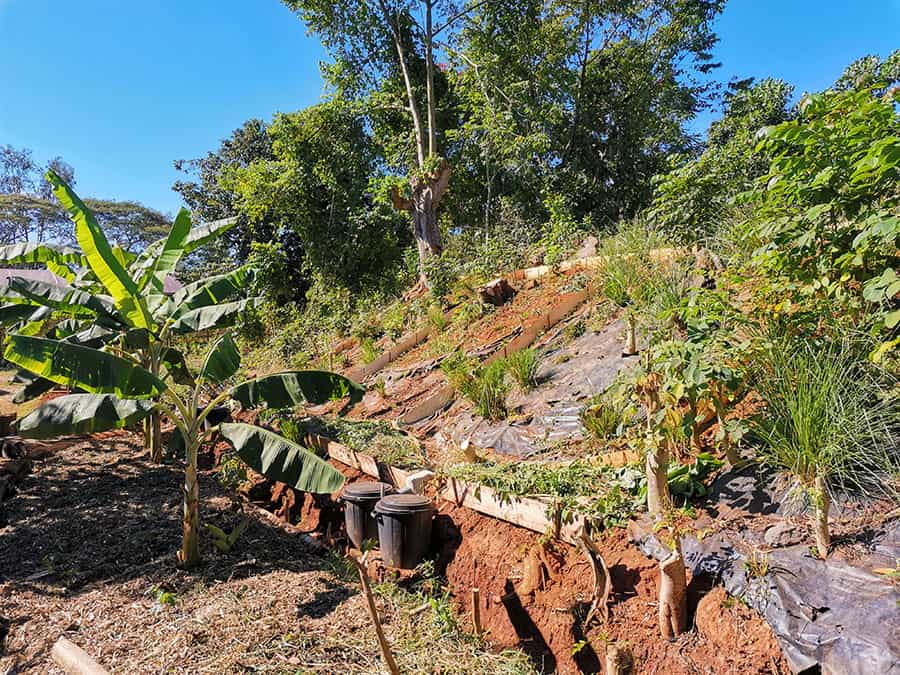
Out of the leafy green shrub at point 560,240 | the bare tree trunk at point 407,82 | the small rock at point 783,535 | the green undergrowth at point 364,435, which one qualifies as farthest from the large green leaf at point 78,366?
the bare tree trunk at point 407,82

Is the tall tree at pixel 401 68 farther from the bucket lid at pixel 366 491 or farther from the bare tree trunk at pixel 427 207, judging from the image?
the bucket lid at pixel 366 491

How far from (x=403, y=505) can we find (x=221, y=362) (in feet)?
5.76

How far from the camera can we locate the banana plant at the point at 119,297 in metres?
4.16

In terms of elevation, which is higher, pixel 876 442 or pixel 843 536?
pixel 876 442

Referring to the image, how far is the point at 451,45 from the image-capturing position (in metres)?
14.3

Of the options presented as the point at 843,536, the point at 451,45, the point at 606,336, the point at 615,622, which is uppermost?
the point at 451,45

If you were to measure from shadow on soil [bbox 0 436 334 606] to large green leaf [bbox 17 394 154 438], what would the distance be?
1355 mm

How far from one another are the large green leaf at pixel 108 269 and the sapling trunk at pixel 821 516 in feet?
15.5

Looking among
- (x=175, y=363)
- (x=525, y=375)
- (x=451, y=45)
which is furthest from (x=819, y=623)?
(x=451, y=45)

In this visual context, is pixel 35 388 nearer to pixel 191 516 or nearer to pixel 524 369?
pixel 191 516

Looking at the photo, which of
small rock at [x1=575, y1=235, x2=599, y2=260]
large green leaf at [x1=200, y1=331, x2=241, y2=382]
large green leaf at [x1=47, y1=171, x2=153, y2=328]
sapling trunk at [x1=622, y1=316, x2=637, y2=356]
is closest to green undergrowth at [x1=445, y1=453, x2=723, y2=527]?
sapling trunk at [x1=622, y1=316, x2=637, y2=356]

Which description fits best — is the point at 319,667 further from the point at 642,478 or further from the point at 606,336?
the point at 606,336

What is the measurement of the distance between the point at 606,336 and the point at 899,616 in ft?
12.5

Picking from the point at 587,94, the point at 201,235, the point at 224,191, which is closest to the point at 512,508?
the point at 201,235
